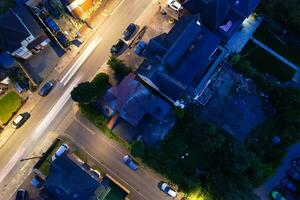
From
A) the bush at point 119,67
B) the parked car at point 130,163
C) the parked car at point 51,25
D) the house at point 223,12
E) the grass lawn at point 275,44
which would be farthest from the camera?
the grass lawn at point 275,44

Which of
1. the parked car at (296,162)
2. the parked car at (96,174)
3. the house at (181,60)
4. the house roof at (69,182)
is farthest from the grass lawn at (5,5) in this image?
the parked car at (296,162)

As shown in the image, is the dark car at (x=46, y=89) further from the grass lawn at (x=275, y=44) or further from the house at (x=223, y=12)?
the grass lawn at (x=275, y=44)

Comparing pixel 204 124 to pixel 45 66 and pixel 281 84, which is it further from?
pixel 45 66

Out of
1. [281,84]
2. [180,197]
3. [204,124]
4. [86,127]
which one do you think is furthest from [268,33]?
[86,127]

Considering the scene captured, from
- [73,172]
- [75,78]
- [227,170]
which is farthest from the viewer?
[75,78]

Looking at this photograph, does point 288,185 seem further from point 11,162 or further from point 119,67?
point 11,162

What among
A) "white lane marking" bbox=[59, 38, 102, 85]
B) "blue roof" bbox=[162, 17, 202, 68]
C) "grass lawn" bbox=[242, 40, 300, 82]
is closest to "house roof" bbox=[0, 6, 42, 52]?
"white lane marking" bbox=[59, 38, 102, 85]
